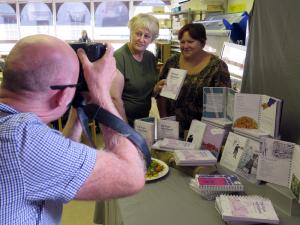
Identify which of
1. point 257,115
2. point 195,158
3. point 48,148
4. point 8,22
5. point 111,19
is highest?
point 111,19

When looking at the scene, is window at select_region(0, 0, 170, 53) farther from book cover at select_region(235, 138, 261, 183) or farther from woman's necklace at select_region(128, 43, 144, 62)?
book cover at select_region(235, 138, 261, 183)

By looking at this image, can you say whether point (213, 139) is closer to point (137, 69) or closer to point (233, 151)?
point (233, 151)

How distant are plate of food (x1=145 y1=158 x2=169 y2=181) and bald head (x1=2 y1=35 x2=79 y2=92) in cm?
92

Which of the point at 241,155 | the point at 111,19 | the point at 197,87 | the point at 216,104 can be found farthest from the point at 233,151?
the point at 111,19

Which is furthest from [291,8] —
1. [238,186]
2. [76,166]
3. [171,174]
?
[76,166]

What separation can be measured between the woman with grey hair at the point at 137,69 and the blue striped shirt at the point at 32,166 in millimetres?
1579

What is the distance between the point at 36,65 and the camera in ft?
2.23

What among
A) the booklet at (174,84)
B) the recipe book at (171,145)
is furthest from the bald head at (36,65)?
the booklet at (174,84)

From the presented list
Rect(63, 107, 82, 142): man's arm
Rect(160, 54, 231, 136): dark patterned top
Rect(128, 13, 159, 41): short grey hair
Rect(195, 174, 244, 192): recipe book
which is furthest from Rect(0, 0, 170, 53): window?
Rect(63, 107, 82, 142): man's arm

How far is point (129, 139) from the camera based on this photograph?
755mm

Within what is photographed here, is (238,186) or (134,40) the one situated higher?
(134,40)

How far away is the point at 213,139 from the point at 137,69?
0.84m

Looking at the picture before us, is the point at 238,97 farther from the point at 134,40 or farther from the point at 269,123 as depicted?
the point at 134,40

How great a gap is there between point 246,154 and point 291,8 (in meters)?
0.69
